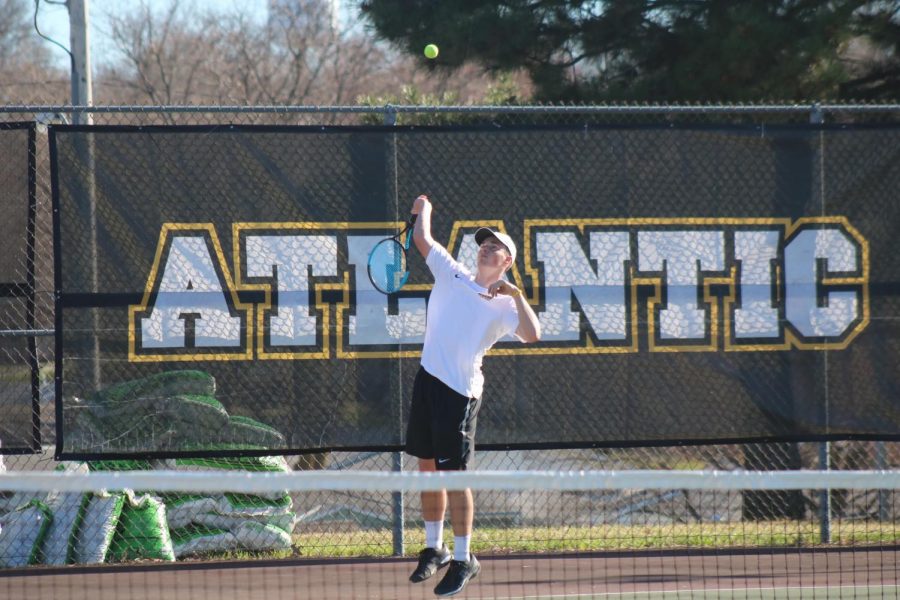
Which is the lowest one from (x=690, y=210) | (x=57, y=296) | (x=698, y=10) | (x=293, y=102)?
(x=57, y=296)

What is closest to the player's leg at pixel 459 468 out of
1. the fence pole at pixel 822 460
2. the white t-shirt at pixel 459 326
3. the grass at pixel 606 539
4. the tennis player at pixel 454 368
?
the tennis player at pixel 454 368

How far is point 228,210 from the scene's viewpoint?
6.43m

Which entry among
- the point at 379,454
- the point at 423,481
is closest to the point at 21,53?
the point at 379,454

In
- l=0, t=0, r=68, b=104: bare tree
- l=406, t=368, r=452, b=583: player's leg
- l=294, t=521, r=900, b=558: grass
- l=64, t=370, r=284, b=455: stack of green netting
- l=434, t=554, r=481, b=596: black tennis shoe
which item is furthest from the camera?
l=0, t=0, r=68, b=104: bare tree

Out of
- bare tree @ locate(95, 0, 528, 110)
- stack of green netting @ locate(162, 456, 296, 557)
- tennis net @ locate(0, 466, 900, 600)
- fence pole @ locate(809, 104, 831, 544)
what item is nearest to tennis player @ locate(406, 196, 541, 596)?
tennis net @ locate(0, 466, 900, 600)

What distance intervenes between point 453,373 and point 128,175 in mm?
2217

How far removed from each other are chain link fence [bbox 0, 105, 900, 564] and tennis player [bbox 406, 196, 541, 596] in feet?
3.00

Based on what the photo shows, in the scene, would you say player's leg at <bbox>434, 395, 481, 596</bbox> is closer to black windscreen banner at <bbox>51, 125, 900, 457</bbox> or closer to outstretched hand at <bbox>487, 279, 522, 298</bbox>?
outstretched hand at <bbox>487, 279, 522, 298</bbox>

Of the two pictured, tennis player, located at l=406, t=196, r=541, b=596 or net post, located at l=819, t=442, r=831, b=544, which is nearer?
tennis player, located at l=406, t=196, r=541, b=596

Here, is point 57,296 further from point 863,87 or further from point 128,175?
point 863,87

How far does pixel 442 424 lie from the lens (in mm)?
5547

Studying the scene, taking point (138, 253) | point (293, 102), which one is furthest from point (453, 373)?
point (293, 102)

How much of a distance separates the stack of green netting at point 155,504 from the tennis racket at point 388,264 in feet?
3.37

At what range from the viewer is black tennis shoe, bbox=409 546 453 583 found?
5547mm
